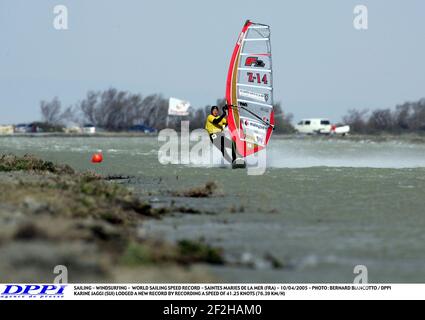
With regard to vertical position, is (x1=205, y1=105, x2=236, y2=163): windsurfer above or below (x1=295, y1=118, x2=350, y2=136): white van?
above

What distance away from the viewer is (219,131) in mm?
21672

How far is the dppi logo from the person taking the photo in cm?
666

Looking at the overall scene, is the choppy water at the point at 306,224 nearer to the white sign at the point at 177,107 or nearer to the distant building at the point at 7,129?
the distant building at the point at 7,129

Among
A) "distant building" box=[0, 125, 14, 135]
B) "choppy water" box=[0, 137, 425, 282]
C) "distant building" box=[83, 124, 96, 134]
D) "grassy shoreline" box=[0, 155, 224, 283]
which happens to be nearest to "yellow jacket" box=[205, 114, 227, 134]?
"choppy water" box=[0, 137, 425, 282]

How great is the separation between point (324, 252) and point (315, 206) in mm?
4005

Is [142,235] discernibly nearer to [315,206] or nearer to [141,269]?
[141,269]

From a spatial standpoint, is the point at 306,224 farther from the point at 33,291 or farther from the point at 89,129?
the point at 89,129

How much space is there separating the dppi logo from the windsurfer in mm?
14740

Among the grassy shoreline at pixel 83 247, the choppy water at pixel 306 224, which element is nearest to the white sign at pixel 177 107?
the choppy water at pixel 306 224

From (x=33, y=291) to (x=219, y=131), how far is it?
49.6 ft

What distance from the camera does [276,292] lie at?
271 inches

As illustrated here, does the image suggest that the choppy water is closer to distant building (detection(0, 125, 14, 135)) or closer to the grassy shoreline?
the grassy shoreline

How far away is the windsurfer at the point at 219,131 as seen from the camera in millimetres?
21438
